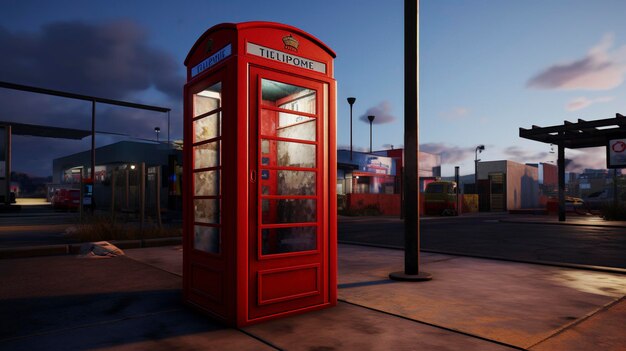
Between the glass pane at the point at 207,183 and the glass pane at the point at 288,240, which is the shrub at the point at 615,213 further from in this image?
the glass pane at the point at 207,183

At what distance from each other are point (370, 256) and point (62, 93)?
2036 centimetres

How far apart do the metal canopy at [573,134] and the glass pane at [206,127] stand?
801 inches

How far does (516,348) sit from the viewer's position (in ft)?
11.5

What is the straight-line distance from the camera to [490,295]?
540 centimetres

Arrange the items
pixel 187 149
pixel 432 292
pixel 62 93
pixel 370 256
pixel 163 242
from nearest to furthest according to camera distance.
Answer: pixel 187 149, pixel 432 292, pixel 370 256, pixel 163 242, pixel 62 93

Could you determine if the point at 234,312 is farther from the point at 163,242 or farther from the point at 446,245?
the point at 446,245

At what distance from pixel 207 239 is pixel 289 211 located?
1006 millimetres

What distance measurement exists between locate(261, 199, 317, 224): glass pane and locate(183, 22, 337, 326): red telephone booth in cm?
1

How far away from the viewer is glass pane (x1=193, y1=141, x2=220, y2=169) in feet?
15.9

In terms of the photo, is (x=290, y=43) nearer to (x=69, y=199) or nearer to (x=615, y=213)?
(x=615, y=213)

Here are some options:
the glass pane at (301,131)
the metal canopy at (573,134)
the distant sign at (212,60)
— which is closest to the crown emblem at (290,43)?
the distant sign at (212,60)

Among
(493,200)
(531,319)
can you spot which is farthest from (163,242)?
(493,200)

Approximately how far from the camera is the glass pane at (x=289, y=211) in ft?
15.8

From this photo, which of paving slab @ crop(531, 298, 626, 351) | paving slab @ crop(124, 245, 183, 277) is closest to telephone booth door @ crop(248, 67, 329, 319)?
paving slab @ crop(531, 298, 626, 351)
